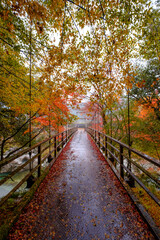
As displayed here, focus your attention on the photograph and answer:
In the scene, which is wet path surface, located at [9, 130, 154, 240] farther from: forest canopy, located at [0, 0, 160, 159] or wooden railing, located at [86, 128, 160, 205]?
forest canopy, located at [0, 0, 160, 159]

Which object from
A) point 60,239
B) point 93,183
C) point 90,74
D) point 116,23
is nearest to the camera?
point 60,239

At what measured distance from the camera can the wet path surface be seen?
68.8 inches

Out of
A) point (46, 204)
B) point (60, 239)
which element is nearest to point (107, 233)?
point (60, 239)

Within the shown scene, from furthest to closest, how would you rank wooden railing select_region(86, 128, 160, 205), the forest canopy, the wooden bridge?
1. the forest canopy
2. wooden railing select_region(86, 128, 160, 205)
3. the wooden bridge

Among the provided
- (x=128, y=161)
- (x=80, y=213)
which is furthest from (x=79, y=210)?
(x=128, y=161)

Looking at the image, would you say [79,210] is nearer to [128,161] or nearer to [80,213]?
[80,213]

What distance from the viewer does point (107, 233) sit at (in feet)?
5.78

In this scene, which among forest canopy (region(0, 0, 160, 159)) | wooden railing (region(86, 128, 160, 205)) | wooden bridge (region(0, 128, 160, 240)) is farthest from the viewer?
forest canopy (region(0, 0, 160, 159))

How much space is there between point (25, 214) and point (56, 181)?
125cm

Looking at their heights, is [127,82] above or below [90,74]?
below

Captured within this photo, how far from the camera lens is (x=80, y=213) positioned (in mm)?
2148

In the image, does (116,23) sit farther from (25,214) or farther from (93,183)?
(25,214)

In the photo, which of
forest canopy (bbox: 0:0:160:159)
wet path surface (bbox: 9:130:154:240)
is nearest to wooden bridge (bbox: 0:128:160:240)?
wet path surface (bbox: 9:130:154:240)

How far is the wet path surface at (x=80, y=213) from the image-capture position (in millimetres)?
1747
